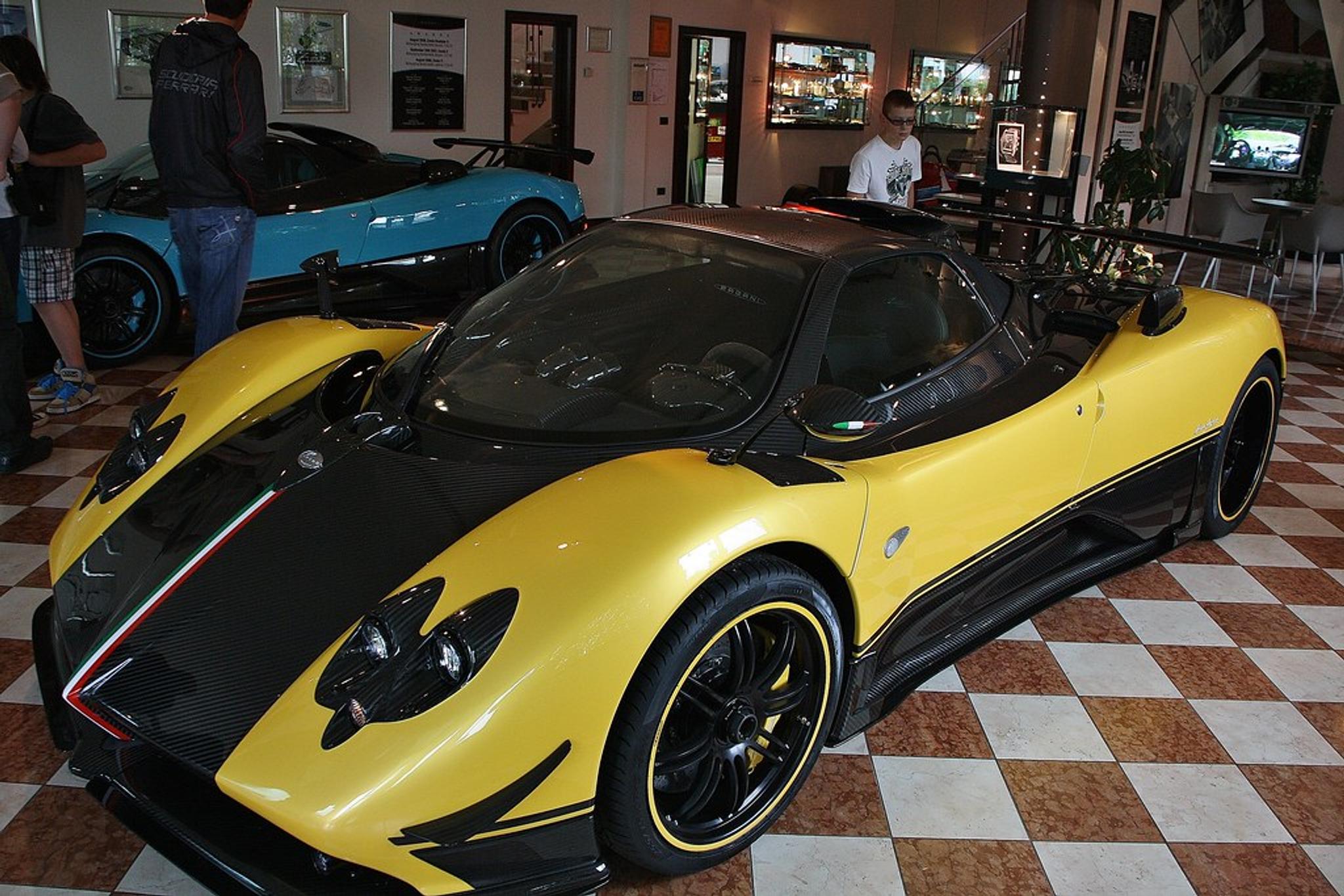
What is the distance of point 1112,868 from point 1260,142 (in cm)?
1116

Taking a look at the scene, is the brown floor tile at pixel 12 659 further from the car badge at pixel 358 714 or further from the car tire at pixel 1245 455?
the car tire at pixel 1245 455

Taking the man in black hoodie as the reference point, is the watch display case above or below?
above

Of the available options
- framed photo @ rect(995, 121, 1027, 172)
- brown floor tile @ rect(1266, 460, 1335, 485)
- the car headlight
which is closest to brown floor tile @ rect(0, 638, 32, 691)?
the car headlight

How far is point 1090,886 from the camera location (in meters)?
2.12

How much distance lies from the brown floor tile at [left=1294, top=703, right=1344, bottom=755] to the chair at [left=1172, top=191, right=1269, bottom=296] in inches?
273

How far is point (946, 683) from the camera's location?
2818mm

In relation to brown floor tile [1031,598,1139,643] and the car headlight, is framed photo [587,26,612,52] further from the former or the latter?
the car headlight

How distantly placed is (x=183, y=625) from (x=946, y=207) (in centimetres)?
367

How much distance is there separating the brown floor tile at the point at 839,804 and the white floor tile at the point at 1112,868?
32 cm

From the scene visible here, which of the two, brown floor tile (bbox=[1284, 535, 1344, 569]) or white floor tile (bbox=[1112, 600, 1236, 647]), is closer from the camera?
white floor tile (bbox=[1112, 600, 1236, 647])

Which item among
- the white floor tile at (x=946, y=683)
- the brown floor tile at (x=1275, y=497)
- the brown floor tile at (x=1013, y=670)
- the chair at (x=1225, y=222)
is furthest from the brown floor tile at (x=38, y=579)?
the chair at (x=1225, y=222)

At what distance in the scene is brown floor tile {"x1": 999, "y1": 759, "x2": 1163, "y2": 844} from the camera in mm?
2283

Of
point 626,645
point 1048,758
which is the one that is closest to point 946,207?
point 1048,758

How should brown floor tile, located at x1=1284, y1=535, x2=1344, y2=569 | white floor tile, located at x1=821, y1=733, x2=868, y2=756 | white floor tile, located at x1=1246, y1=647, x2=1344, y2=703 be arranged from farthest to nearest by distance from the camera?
1. brown floor tile, located at x1=1284, y1=535, x2=1344, y2=569
2. white floor tile, located at x1=1246, y1=647, x2=1344, y2=703
3. white floor tile, located at x1=821, y1=733, x2=868, y2=756
